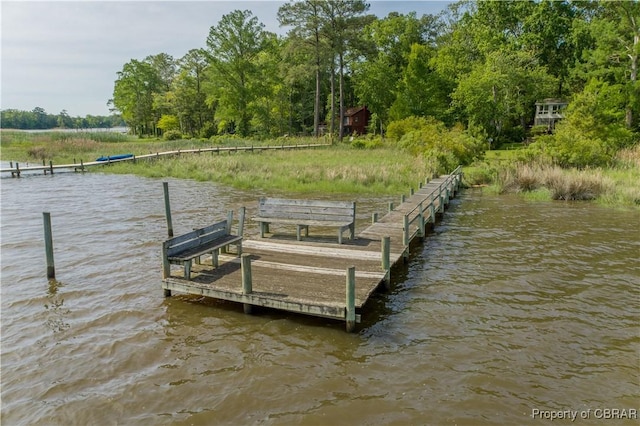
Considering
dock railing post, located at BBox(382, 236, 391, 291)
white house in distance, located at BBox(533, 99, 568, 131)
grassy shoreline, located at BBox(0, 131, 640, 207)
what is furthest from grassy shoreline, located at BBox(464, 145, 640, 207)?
white house in distance, located at BBox(533, 99, 568, 131)

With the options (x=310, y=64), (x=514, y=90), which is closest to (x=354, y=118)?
(x=310, y=64)

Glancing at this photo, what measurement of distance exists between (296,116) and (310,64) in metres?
20.7

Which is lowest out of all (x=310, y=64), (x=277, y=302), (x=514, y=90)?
(x=277, y=302)

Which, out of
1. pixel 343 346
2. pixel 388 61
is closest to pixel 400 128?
pixel 388 61

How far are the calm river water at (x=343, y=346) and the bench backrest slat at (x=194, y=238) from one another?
1.21m

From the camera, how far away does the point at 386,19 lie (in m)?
65.1

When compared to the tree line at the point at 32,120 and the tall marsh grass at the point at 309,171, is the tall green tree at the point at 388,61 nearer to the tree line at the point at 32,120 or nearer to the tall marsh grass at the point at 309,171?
the tall marsh grass at the point at 309,171

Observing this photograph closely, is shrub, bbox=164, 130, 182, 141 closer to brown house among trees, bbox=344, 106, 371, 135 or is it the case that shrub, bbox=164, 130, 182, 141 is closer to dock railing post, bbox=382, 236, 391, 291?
brown house among trees, bbox=344, 106, 371, 135

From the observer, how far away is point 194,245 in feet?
34.0

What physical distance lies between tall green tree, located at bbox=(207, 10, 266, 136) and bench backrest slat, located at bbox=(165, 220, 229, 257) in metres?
54.2

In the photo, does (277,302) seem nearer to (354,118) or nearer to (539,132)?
(539,132)

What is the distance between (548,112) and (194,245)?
54760mm

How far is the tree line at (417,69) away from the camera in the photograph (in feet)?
133

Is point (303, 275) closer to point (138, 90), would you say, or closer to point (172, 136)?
point (172, 136)
